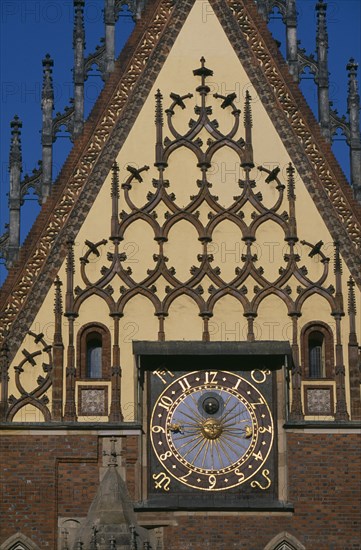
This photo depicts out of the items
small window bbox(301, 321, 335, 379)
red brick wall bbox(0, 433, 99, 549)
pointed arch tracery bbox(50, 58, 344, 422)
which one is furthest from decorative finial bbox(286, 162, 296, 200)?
red brick wall bbox(0, 433, 99, 549)

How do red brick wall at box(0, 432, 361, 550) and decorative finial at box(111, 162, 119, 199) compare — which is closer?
red brick wall at box(0, 432, 361, 550)

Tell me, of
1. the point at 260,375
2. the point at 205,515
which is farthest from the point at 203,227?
the point at 205,515

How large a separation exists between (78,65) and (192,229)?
7.47ft

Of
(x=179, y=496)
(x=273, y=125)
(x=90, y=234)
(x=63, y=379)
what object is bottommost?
(x=179, y=496)

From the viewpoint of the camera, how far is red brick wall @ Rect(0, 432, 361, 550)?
19.6 metres

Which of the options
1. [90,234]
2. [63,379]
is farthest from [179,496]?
[90,234]

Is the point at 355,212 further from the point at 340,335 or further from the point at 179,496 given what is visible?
the point at 179,496

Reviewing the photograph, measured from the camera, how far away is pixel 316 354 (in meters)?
20.5

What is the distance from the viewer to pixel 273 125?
2122 cm

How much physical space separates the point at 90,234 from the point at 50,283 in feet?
2.30

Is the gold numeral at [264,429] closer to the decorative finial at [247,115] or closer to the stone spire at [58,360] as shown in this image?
the stone spire at [58,360]

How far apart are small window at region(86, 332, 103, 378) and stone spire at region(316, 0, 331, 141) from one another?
11.3 ft

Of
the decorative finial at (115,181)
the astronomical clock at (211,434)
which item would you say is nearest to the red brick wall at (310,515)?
the astronomical clock at (211,434)

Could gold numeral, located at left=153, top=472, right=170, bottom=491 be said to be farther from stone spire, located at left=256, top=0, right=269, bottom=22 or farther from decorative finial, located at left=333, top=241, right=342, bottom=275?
stone spire, located at left=256, top=0, right=269, bottom=22
